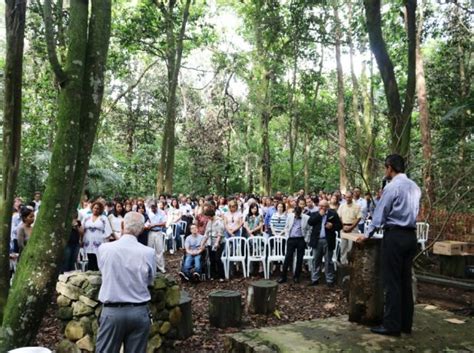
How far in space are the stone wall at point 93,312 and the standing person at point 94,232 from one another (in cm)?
219

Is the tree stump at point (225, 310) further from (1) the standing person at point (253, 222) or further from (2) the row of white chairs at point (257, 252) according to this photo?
(1) the standing person at point (253, 222)

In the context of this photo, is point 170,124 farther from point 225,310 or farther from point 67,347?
point 67,347

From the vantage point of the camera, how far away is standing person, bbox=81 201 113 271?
26.3 ft

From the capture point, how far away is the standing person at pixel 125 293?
3.56m

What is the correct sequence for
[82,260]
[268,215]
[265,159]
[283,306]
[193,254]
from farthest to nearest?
[265,159]
[268,215]
[193,254]
[82,260]
[283,306]

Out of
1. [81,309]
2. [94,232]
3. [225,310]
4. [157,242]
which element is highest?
[94,232]

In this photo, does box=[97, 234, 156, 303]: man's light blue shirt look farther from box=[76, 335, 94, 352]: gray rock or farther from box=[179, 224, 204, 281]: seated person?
box=[179, 224, 204, 281]: seated person

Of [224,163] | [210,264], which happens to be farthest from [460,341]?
[224,163]

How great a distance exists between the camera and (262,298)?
23.4 feet

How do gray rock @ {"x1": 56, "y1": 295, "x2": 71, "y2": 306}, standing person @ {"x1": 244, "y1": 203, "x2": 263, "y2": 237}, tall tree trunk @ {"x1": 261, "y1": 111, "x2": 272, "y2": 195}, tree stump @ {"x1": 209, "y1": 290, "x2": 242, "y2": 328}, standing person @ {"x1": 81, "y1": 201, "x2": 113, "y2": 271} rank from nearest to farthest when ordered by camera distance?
1. gray rock @ {"x1": 56, "y1": 295, "x2": 71, "y2": 306}
2. tree stump @ {"x1": 209, "y1": 290, "x2": 242, "y2": 328}
3. standing person @ {"x1": 81, "y1": 201, "x2": 113, "y2": 271}
4. standing person @ {"x1": 244, "y1": 203, "x2": 263, "y2": 237}
5. tall tree trunk @ {"x1": 261, "y1": 111, "x2": 272, "y2": 195}

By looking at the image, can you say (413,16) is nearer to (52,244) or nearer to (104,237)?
(104,237)

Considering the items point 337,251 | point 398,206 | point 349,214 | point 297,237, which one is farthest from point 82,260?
point 398,206

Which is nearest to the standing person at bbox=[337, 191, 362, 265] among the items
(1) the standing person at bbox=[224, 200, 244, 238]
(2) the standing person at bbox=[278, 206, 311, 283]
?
(2) the standing person at bbox=[278, 206, 311, 283]

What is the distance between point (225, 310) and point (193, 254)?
274 cm
